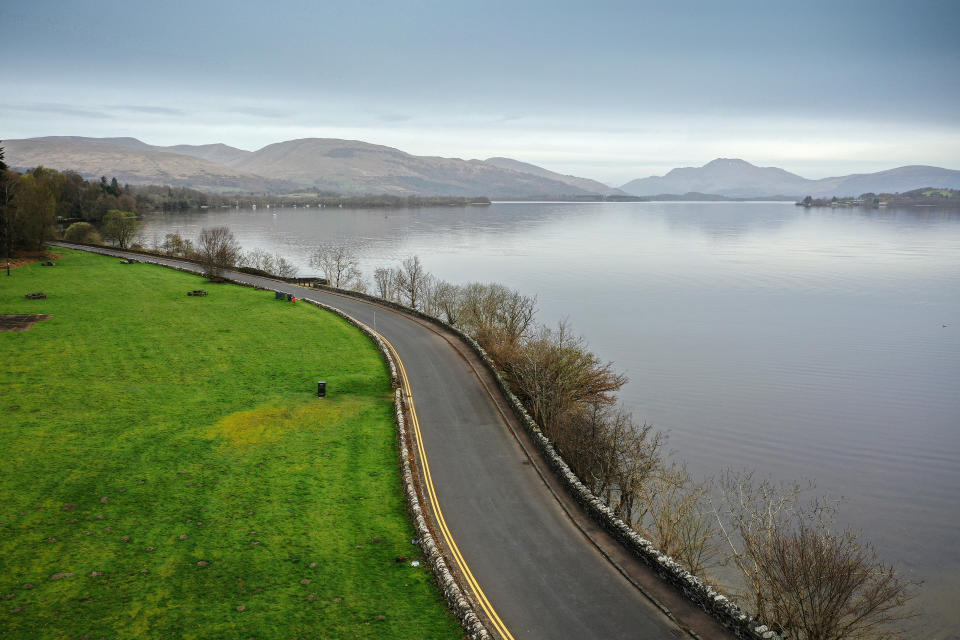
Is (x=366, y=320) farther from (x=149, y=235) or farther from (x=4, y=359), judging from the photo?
(x=149, y=235)

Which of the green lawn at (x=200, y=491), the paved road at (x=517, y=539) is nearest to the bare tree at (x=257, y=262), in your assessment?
the green lawn at (x=200, y=491)

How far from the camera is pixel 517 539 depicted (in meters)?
22.5

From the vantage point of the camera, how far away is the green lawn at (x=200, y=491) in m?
18.9

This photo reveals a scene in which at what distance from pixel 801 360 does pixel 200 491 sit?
62.9 m

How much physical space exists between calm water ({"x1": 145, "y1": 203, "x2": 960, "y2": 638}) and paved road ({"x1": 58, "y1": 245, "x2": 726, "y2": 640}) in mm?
16672

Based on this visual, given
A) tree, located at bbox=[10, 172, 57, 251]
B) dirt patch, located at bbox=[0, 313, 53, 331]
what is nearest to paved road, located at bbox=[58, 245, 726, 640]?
dirt patch, located at bbox=[0, 313, 53, 331]

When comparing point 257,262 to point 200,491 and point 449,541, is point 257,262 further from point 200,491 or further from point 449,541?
point 449,541

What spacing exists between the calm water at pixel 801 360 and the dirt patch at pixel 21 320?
52.8 m

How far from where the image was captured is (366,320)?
58.1m

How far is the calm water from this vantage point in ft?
122

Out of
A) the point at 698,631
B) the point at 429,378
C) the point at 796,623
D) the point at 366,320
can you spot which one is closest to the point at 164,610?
the point at 698,631

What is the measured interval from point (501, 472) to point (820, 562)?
14.1 m

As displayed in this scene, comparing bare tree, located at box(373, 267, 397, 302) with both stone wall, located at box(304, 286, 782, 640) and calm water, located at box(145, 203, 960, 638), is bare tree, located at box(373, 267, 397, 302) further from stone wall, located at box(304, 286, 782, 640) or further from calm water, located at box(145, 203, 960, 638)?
stone wall, located at box(304, 286, 782, 640)

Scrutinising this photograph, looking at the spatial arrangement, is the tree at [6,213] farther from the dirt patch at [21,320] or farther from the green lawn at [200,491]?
the green lawn at [200,491]
